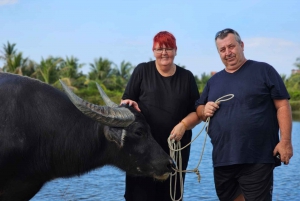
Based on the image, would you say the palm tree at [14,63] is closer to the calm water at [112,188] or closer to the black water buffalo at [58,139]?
the calm water at [112,188]

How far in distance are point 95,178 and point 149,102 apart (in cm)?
520

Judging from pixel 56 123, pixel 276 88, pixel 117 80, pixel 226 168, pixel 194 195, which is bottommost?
pixel 194 195

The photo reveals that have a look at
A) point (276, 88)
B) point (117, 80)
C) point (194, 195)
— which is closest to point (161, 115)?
point (276, 88)

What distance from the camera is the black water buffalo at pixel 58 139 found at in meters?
4.17

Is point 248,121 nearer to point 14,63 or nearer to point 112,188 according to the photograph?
point 112,188

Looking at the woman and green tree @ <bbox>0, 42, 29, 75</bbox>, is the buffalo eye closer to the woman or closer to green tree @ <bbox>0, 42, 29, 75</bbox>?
the woman

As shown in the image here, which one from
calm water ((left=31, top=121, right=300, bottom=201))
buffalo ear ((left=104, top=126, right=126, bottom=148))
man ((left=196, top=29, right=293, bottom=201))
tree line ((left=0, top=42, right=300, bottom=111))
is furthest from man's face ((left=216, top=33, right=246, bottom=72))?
tree line ((left=0, top=42, right=300, bottom=111))

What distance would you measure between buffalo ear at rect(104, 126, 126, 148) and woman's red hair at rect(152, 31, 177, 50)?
870mm

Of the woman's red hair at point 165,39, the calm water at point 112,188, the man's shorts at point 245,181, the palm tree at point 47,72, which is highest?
the palm tree at point 47,72

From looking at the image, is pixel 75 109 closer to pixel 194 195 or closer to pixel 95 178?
pixel 194 195

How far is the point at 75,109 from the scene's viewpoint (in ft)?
14.6

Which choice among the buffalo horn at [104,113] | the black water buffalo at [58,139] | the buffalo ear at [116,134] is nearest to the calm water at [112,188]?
the black water buffalo at [58,139]

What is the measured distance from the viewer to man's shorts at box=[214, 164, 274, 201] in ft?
13.0

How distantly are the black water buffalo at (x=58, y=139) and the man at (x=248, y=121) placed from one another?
587mm
